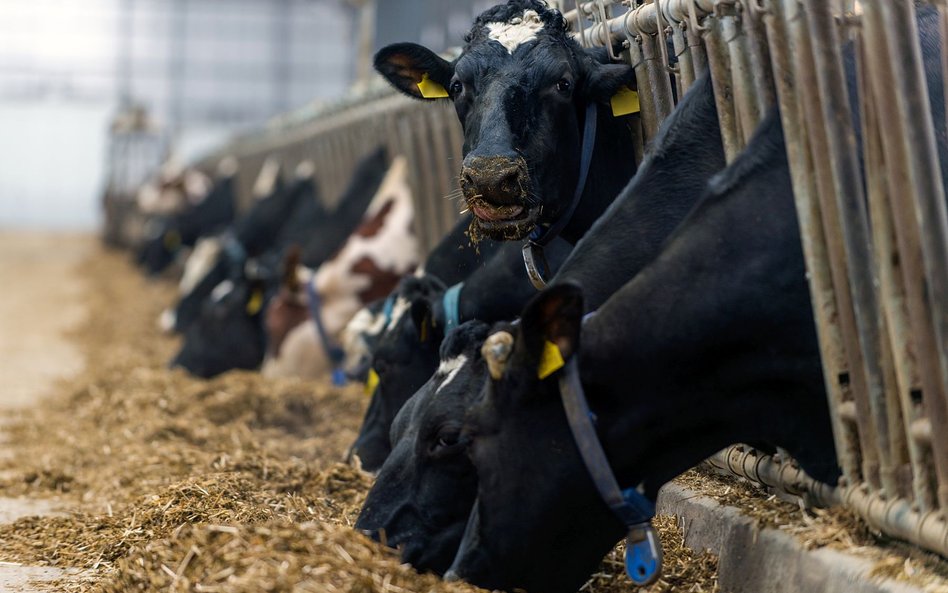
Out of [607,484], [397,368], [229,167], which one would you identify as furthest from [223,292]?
[229,167]

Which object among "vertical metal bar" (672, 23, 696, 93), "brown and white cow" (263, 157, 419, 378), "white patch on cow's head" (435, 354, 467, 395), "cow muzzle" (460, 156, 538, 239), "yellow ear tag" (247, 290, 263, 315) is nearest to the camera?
"white patch on cow's head" (435, 354, 467, 395)

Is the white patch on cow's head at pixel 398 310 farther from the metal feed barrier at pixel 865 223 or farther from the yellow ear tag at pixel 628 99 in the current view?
the metal feed barrier at pixel 865 223

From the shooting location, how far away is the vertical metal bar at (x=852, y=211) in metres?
3.30

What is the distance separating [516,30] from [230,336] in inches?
197

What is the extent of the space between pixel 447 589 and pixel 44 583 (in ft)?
5.02

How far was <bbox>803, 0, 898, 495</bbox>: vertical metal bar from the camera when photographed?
3297 mm

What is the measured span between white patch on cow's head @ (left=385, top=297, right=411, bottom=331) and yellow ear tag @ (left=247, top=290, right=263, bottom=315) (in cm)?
364

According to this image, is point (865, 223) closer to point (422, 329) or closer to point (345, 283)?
point (422, 329)

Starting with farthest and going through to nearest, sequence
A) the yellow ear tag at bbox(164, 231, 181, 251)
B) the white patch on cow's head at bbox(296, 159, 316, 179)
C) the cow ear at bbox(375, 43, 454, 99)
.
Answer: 1. the yellow ear tag at bbox(164, 231, 181, 251)
2. the white patch on cow's head at bbox(296, 159, 316, 179)
3. the cow ear at bbox(375, 43, 454, 99)

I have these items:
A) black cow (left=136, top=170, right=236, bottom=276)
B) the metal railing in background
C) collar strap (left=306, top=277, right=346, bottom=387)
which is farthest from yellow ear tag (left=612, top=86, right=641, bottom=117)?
black cow (left=136, top=170, right=236, bottom=276)

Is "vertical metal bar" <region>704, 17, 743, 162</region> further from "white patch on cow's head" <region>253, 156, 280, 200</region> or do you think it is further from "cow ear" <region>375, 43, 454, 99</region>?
"white patch on cow's head" <region>253, 156, 280, 200</region>

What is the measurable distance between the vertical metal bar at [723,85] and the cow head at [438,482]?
3.17 feet

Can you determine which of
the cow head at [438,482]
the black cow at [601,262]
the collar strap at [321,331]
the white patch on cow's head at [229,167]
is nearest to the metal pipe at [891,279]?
the black cow at [601,262]

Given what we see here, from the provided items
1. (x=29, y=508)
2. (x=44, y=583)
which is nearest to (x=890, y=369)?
(x=44, y=583)
